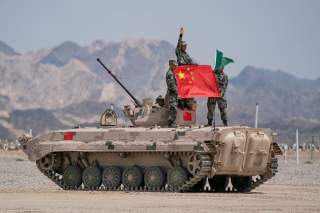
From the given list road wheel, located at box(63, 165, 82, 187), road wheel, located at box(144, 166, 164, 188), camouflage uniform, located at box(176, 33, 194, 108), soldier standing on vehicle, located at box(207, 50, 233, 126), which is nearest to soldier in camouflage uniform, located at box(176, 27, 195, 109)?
camouflage uniform, located at box(176, 33, 194, 108)

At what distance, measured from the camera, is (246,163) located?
36719mm

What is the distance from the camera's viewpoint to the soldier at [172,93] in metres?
37.7

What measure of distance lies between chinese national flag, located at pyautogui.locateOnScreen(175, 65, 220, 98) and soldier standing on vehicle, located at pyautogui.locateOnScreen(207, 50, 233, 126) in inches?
6.6

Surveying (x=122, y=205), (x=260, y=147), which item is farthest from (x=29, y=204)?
(x=260, y=147)

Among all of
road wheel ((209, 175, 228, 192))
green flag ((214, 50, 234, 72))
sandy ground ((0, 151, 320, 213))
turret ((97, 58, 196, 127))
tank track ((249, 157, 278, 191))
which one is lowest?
sandy ground ((0, 151, 320, 213))

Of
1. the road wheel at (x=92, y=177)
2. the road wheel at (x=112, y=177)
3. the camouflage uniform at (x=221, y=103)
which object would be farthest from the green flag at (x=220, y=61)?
the road wheel at (x=92, y=177)

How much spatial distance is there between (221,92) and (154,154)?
3.17 m

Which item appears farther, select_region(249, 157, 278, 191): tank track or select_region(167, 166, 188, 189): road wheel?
select_region(249, 157, 278, 191): tank track

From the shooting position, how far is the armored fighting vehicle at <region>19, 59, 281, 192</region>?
35625 millimetres

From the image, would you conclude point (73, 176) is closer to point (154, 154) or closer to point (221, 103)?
point (154, 154)

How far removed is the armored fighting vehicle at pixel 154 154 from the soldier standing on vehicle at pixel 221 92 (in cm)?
66

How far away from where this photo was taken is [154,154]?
37.3 m

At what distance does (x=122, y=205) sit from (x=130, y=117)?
1150 cm

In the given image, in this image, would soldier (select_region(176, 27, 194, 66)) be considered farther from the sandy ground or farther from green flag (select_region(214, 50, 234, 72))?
the sandy ground
